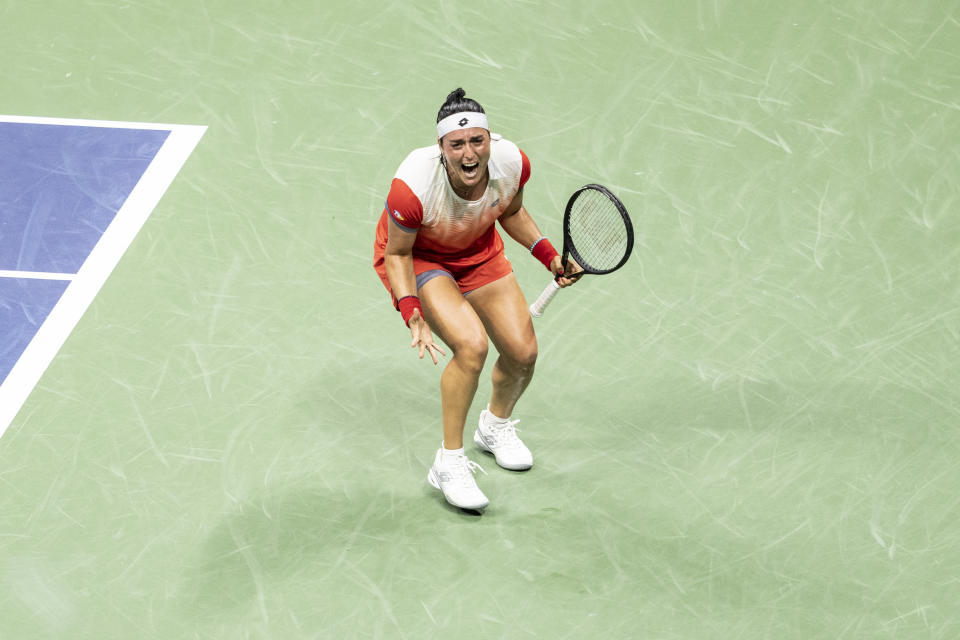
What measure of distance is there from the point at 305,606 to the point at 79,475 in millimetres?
1322

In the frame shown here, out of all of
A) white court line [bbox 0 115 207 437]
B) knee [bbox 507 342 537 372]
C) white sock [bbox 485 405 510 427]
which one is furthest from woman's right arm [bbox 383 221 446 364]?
white court line [bbox 0 115 207 437]

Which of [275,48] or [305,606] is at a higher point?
[275,48]

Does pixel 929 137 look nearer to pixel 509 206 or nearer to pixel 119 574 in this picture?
pixel 509 206

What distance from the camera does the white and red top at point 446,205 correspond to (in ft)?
16.6

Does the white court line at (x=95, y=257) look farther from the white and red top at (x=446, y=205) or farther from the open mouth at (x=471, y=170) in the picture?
the open mouth at (x=471, y=170)

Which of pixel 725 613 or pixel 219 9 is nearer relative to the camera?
pixel 725 613

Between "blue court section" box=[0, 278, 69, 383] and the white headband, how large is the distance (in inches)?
105

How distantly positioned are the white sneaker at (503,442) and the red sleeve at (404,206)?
1102 millimetres

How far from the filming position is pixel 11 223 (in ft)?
24.0

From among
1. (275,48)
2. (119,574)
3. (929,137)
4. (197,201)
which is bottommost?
(119,574)

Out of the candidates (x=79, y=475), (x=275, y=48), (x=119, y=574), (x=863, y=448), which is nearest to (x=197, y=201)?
(x=275, y=48)

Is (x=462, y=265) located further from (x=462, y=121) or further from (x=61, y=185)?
(x=61, y=185)

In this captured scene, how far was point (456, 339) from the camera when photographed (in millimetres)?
5184

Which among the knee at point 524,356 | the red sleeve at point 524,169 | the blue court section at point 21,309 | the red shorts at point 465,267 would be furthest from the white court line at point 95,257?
the red sleeve at point 524,169
